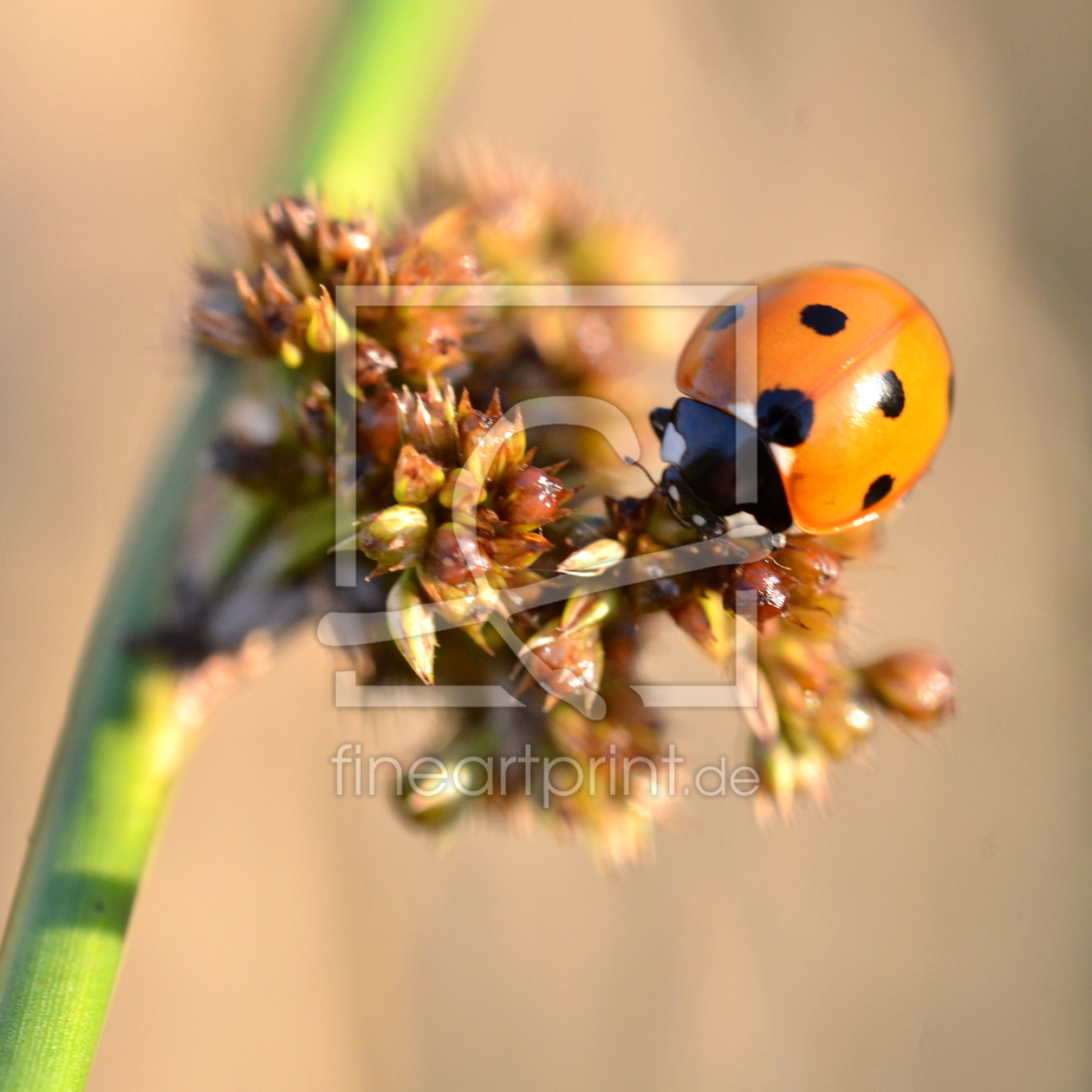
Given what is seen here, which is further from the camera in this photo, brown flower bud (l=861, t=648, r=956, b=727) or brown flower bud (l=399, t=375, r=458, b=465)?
brown flower bud (l=861, t=648, r=956, b=727)

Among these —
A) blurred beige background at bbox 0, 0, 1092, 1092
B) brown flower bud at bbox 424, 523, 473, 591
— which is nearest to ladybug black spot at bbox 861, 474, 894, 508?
brown flower bud at bbox 424, 523, 473, 591

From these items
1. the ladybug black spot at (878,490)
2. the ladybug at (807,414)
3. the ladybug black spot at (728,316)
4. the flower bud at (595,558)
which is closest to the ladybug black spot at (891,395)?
the ladybug at (807,414)

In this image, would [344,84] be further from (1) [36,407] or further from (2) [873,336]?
(1) [36,407]

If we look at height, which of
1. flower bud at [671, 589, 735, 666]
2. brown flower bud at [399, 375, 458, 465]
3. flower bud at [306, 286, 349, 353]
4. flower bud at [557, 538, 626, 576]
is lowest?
flower bud at [671, 589, 735, 666]

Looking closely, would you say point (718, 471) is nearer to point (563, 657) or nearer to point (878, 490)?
point (878, 490)

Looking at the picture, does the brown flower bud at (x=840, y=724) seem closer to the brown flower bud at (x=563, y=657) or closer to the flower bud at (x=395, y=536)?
the brown flower bud at (x=563, y=657)

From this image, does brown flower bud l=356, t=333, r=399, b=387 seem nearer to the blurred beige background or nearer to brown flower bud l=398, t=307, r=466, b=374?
brown flower bud l=398, t=307, r=466, b=374

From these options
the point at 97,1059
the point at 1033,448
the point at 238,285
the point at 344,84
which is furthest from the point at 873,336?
the point at 97,1059
